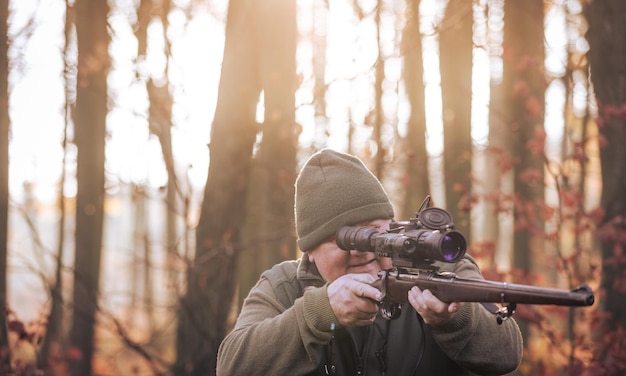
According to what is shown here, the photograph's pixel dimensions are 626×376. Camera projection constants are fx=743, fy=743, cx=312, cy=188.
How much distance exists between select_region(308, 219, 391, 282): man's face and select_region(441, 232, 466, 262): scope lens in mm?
673

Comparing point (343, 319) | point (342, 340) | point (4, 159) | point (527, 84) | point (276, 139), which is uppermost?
point (527, 84)

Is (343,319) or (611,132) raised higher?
(611,132)

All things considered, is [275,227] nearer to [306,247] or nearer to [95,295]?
[95,295]

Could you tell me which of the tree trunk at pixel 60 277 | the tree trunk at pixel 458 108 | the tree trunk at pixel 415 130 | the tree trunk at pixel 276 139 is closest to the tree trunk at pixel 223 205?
the tree trunk at pixel 276 139

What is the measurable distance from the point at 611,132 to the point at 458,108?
8.27 ft

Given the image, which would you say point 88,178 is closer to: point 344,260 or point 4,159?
point 4,159

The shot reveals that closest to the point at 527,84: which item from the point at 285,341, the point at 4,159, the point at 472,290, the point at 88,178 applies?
the point at 88,178

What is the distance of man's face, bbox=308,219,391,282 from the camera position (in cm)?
361

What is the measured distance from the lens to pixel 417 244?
295 centimetres

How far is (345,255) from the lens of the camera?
145 inches

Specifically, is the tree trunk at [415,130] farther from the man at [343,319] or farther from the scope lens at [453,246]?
the scope lens at [453,246]

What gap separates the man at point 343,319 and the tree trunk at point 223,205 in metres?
2.98

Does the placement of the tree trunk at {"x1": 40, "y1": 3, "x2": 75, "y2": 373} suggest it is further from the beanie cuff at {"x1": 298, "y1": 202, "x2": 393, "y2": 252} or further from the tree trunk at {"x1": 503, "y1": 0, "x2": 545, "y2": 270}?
the tree trunk at {"x1": 503, "y1": 0, "x2": 545, "y2": 270}

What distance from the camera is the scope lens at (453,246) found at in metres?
2.88
